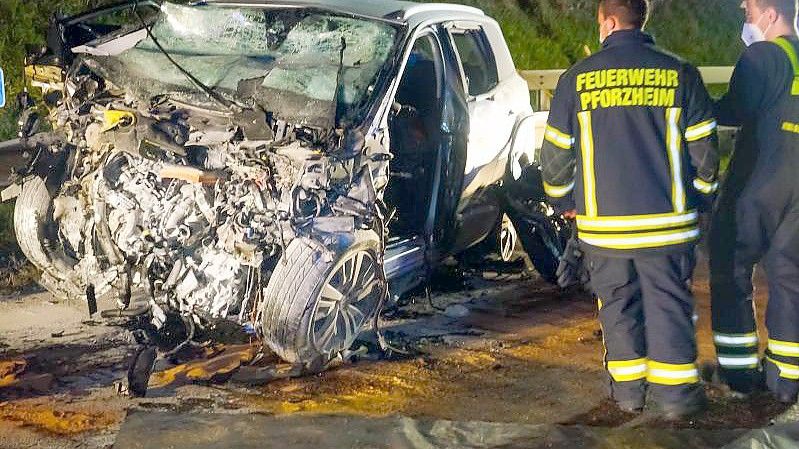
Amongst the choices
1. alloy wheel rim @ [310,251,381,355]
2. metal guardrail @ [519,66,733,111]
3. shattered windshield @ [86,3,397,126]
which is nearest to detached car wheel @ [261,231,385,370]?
alloy wheel rim @ [310,251,381,355]

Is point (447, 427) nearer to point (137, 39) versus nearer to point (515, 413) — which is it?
point (515, 413)

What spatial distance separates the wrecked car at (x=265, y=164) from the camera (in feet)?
14.6

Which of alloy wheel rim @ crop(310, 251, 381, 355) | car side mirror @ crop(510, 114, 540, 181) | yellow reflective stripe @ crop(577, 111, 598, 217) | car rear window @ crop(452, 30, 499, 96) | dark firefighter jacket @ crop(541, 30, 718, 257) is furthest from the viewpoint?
car side mirror @ crop(510, 114, 540, 181)

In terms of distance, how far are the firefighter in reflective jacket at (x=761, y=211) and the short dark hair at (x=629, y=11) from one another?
22.4 inches

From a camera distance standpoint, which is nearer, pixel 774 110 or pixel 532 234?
pixel 774 110

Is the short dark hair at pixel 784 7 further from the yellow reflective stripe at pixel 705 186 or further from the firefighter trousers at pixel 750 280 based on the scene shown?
the yellow reflective stripe at pixel 705 186

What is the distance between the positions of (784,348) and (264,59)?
9.83ft

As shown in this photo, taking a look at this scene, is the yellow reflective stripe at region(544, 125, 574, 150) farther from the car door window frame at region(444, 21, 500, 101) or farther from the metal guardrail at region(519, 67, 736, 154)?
the metal guardrail at region(519, 67, 736, 154)

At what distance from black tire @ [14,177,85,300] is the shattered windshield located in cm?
91

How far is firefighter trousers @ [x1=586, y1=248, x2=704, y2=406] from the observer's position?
4.16 m

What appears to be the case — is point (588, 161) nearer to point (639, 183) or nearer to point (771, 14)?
point (639, 183)

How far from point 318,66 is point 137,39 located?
1.33 meters

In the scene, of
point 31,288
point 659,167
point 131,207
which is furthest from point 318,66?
point 31,288

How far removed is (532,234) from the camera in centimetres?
619
